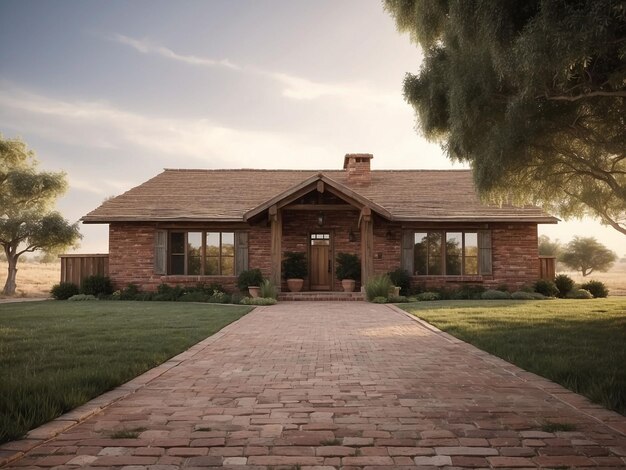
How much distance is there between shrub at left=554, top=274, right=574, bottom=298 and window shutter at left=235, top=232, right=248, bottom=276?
41.0 feet

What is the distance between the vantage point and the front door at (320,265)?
65.0 ft

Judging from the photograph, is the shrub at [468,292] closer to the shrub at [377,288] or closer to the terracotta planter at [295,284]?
the shrub at [377,288]

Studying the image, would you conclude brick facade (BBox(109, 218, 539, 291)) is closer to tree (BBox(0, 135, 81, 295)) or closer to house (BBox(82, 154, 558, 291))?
house (BBox(82, 154, 558, 291))

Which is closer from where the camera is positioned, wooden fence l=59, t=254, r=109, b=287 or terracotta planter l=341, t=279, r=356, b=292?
terracotta planter l=341, t=279, r=356, b=292

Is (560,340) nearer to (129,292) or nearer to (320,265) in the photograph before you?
(320,265)

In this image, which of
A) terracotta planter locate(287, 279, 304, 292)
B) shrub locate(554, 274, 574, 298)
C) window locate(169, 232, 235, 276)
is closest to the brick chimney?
terracotta planter locate(287, 279, 304, 292)

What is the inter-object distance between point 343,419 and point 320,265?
15.9 metres

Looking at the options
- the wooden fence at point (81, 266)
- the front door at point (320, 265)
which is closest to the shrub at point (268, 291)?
the front door at point (320, 265)

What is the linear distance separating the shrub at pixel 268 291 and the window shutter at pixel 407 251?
18.0 ft

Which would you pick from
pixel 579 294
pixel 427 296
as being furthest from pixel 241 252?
pixel 579 294

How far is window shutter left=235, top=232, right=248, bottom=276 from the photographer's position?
758 inches

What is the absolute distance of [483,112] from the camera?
381 inches

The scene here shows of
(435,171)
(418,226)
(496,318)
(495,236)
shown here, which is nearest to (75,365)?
(496,318)

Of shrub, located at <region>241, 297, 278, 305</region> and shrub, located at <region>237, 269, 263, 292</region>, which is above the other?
shrub, located at <region>237, 269, 263, 292</region>
